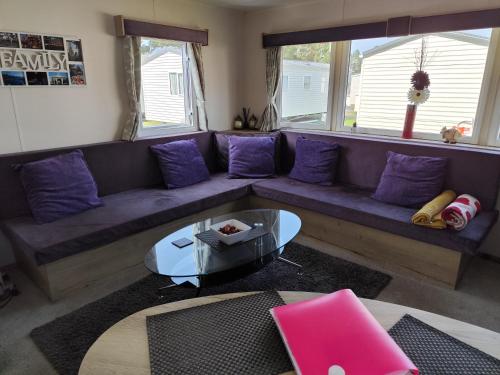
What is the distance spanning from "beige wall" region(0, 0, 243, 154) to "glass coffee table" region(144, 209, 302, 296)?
1464mm

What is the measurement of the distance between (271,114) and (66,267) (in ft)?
8.67

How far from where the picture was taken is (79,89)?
114 inches

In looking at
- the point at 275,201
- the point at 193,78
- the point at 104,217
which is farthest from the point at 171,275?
the point at 193,78

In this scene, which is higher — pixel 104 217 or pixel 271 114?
pixel 271 114

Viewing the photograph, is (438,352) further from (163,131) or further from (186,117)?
(186,117)

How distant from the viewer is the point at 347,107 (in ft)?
11.9

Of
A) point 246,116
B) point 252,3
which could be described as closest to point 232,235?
point 246,116

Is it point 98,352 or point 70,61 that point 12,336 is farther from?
point 70,61

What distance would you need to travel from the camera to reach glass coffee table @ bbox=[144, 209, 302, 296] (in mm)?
1877

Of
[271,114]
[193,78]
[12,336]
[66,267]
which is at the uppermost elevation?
[193,78]

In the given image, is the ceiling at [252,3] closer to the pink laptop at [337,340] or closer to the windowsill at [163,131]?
the windowsill at [163,131]

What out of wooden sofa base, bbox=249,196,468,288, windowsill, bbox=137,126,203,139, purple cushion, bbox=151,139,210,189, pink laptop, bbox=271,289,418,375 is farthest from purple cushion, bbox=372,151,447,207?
windowsill, bbox=137,126,203,139

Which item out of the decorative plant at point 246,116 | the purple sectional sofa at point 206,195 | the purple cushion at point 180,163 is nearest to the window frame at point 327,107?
the purple sectional sofa at point 206,195

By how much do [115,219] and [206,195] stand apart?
2.69 feet
